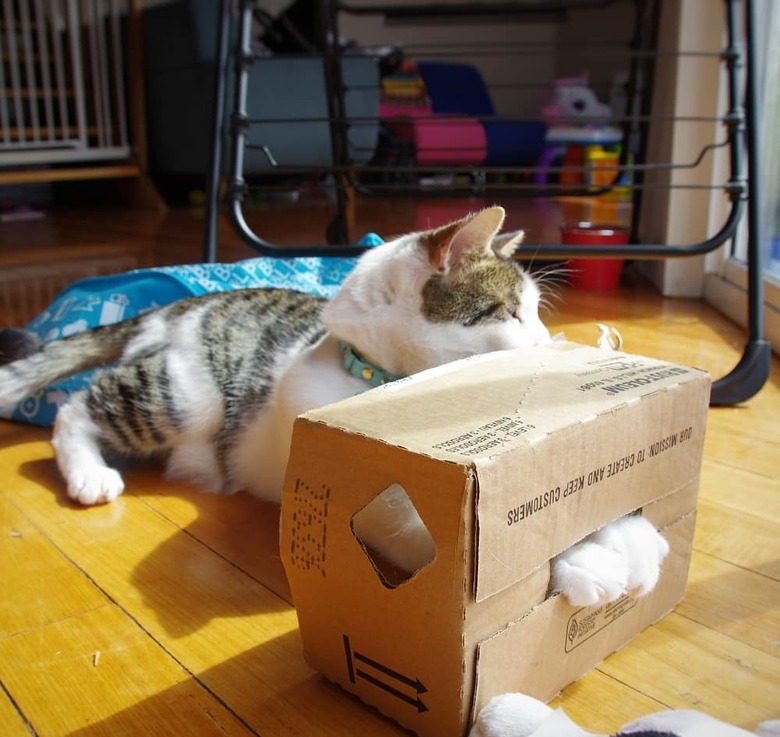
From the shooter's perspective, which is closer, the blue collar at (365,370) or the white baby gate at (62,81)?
the blue collar at (365,370)

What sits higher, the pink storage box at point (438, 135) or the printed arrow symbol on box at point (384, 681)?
the pink storage box at point (438, 135)

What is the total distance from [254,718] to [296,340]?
64 centimetres

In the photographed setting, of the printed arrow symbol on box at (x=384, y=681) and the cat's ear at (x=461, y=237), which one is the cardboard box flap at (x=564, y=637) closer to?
the printed arrow symbol on box at (x=384, y=681)

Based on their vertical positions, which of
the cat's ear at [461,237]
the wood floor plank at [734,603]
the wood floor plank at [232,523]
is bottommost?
the wood floor plank at [232,523]

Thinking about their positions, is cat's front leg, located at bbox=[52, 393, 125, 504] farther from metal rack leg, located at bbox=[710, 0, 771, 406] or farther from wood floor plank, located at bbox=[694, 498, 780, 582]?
metal rack leg, located at bbox=[710, 0, 771, 406]

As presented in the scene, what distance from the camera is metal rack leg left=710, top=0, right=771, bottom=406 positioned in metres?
1.58

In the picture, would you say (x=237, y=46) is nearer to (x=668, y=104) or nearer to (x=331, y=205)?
(x=668, y=104)

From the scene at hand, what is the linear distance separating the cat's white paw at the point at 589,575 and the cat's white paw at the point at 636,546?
15mm

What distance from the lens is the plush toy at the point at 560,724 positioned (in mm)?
619

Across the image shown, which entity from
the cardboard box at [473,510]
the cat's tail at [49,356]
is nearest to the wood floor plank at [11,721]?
the cardboard box at [473,510]

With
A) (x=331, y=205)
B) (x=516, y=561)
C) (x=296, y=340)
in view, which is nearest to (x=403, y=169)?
(x=296, y=340)

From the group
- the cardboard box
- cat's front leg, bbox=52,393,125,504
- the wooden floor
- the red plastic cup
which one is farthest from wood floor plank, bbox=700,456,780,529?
the red plastic cup

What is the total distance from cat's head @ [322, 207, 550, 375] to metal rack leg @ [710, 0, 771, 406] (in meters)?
0.64

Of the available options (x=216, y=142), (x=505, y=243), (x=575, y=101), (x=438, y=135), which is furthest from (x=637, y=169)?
(x=575, y=101)
